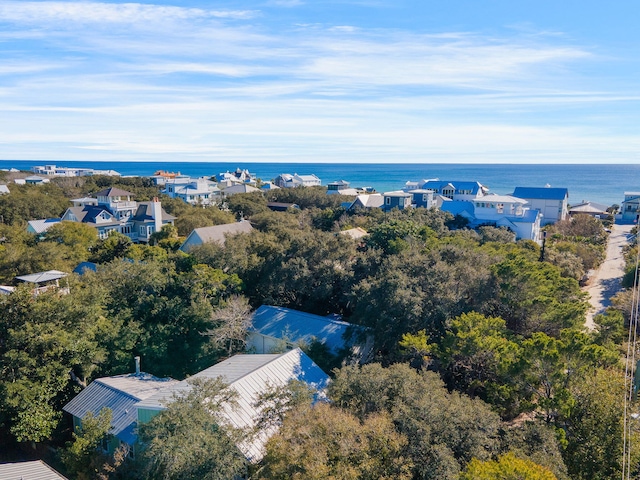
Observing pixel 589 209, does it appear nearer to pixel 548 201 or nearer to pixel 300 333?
pixel 548 201

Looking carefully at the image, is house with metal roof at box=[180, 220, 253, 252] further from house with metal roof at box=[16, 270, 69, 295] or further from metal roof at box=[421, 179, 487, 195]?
metal roof at box=[421, 179, 487, 195]

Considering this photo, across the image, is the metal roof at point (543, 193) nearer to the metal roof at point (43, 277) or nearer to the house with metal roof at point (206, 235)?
the house with metal roof at point (206, 235)

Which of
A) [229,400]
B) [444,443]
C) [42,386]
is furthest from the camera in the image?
[42,386]

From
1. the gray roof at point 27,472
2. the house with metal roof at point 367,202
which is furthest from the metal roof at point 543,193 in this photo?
the gray roof at point 27,472

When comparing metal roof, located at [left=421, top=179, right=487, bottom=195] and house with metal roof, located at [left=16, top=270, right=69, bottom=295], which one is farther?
metal roof, located at [left=421, top=179, right=487, bottom=195]

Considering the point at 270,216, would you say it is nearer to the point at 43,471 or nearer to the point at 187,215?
the point at 187,215

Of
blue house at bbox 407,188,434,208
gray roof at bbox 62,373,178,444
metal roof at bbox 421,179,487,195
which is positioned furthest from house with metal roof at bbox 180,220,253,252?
metal roof at bbox 421,179,487,195

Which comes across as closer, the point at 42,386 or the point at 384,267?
the point at 42,386

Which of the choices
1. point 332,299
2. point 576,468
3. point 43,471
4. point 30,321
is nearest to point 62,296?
point 30,321

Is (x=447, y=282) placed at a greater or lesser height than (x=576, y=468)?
greater
